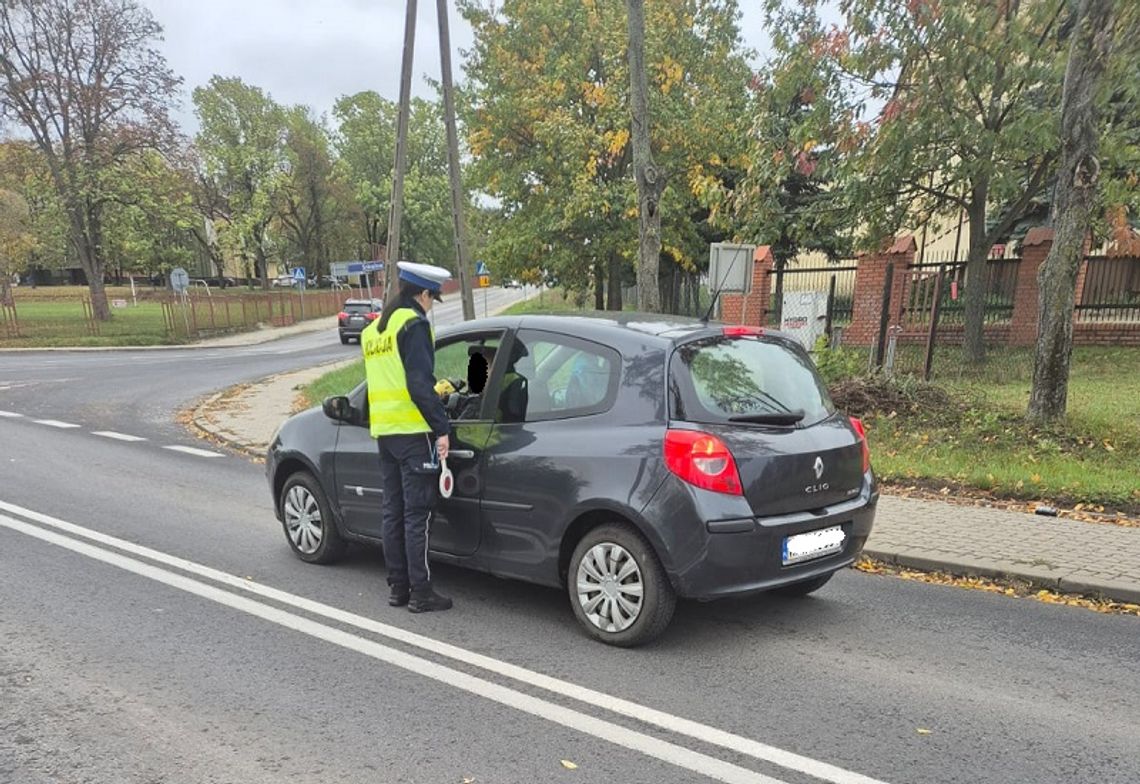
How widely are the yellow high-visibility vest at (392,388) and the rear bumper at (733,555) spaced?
154 cm

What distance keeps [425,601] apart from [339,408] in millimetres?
1355

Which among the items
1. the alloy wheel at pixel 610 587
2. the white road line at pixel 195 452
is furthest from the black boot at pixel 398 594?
the white road line at pixel 195 452

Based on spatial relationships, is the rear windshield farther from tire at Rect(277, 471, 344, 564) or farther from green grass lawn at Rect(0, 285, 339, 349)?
green grass lawn at Rect(0, 285, 339, 349)

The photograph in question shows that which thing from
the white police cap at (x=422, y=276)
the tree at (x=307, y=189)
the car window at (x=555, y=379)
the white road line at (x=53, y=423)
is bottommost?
the white road line at (x=53, y=423)

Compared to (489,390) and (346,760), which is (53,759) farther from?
(489,390)

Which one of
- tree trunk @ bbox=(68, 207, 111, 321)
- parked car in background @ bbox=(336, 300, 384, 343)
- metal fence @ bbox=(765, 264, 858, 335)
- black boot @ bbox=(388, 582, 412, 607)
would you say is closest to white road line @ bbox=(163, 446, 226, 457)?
black boot @ bbox=(388, 582, 412, 607)

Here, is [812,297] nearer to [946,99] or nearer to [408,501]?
[946,99]

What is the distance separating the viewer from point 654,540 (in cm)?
374

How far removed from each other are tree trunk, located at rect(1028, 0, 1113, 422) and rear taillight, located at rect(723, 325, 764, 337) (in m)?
5.36

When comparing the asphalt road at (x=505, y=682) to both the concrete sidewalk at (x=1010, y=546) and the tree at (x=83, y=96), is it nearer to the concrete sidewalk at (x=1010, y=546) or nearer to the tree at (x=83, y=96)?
the concrete sidewalk at (x=1010, y=546)

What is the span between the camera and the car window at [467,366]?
455cm

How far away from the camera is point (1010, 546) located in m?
5.61

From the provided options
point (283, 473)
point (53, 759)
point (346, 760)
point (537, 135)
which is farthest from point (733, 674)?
point (537, 135)

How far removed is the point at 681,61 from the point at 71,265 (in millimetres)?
70050
